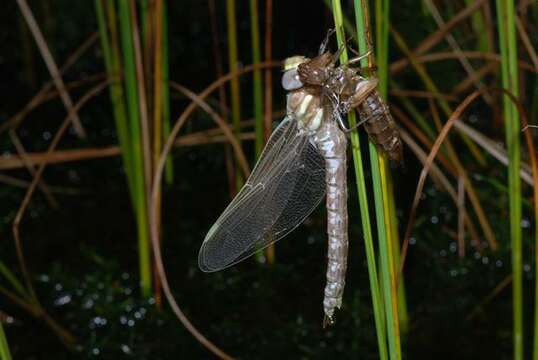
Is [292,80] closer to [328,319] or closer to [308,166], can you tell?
[308,166]

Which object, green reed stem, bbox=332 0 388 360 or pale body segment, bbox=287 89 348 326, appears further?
pale body segment, bbox=287 89 348 326

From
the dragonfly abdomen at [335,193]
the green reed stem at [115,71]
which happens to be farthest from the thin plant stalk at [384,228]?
the green reed stem at [115,71]

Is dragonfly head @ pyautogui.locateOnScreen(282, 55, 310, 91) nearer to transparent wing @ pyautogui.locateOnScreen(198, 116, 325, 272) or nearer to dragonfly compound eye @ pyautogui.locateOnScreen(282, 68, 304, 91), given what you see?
dragonfly compound eye @ pyautogui.locateOnScreen(282, 68, 304, 91)

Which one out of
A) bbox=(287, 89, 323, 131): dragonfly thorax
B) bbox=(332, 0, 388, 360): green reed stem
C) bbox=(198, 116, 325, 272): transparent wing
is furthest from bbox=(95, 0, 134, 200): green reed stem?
bbox=(332, 0, 388, 360): green reed stem

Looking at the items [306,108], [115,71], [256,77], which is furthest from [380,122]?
[115,71]

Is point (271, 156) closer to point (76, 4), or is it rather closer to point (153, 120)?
point (153, 120)

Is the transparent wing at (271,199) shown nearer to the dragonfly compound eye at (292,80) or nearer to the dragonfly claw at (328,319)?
the dragonfly compound eye at (292,80)

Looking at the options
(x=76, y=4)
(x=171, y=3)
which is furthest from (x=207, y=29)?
(x=76, y=4)
